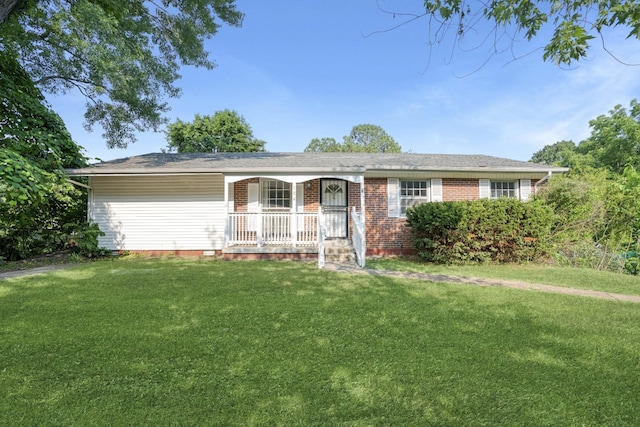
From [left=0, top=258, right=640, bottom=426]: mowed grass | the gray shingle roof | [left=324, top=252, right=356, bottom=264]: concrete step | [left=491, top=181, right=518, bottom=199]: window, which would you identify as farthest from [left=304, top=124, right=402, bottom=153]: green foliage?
[left=0, top=258, right=640, bottom=426]: mowed grass

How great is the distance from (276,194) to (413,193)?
4738 mm

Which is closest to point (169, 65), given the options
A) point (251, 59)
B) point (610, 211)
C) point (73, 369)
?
point (251, 59)

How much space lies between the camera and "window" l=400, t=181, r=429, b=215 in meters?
11.1

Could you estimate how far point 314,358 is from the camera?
3.04 m

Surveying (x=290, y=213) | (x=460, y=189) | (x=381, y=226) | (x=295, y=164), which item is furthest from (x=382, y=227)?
(x=295, y=164)

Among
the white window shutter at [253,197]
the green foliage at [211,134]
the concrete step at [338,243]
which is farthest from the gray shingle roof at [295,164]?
the green foliage at [211,134]

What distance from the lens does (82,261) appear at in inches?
372

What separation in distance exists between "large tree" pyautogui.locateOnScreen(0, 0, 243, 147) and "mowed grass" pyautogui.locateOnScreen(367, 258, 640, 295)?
8.66 metres

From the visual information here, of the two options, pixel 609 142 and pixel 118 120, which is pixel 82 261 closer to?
pixel 118 120

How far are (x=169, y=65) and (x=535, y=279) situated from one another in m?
11.9

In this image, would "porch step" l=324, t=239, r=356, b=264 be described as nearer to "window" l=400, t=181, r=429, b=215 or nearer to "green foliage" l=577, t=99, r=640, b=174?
"window" l=400, t=181, r=429, b=215

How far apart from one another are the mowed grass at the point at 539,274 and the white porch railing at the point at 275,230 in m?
2.34

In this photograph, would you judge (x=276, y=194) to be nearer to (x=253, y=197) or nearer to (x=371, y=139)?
→ (x=253, y=197)

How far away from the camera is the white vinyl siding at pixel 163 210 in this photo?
10.7m
